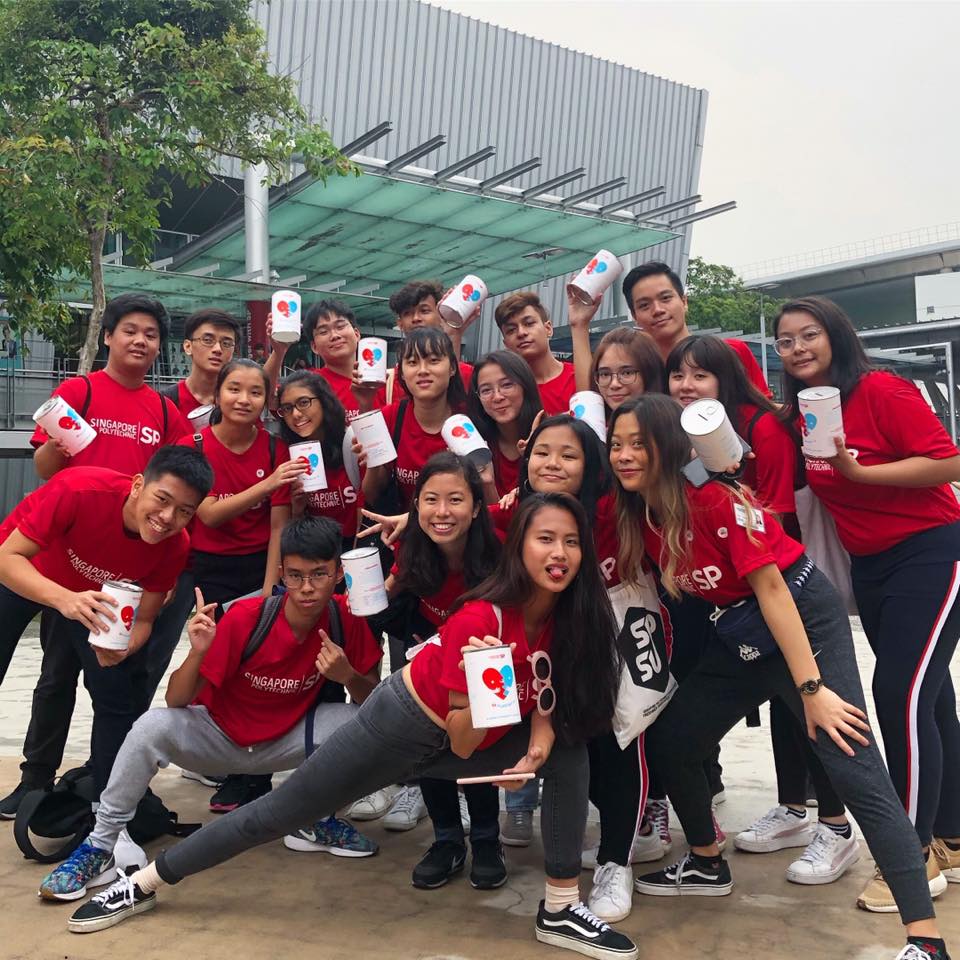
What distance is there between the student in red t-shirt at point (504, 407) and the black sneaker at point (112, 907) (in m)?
1.92

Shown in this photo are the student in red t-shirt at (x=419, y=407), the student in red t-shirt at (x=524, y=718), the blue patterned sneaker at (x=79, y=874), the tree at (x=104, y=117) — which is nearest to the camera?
the student in red t-shirt at (x=524, y=718)

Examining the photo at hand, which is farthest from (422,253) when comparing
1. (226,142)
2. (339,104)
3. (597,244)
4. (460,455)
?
(460,455)

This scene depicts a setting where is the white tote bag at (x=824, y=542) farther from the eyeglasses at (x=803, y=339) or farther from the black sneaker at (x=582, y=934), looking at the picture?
the black sneaker at (x=582, y=934)

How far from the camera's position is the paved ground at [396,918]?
290 centimetres

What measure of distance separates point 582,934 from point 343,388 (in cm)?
264

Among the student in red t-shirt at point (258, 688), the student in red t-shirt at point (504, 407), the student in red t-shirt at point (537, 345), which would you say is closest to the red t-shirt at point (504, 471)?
the student in red t-shirt at point (504, 407)

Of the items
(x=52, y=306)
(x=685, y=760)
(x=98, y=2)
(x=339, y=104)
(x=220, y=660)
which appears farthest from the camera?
(x=339, y=104)

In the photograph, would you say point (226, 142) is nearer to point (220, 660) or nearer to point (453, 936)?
point (220, 660)

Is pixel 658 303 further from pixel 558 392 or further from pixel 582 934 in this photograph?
pixel 582 934

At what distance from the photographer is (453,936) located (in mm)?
2996

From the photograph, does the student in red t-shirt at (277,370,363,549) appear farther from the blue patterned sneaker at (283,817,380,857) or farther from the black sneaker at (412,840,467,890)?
the black sneaker at (412,840,467,890)

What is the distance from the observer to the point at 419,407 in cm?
401

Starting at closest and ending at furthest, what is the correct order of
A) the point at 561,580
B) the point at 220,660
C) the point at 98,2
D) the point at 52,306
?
the point at 561,580 < the point at 220,660 < the point at 98,2 < the point at 52,306

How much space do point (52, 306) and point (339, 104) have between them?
14.4 metres
